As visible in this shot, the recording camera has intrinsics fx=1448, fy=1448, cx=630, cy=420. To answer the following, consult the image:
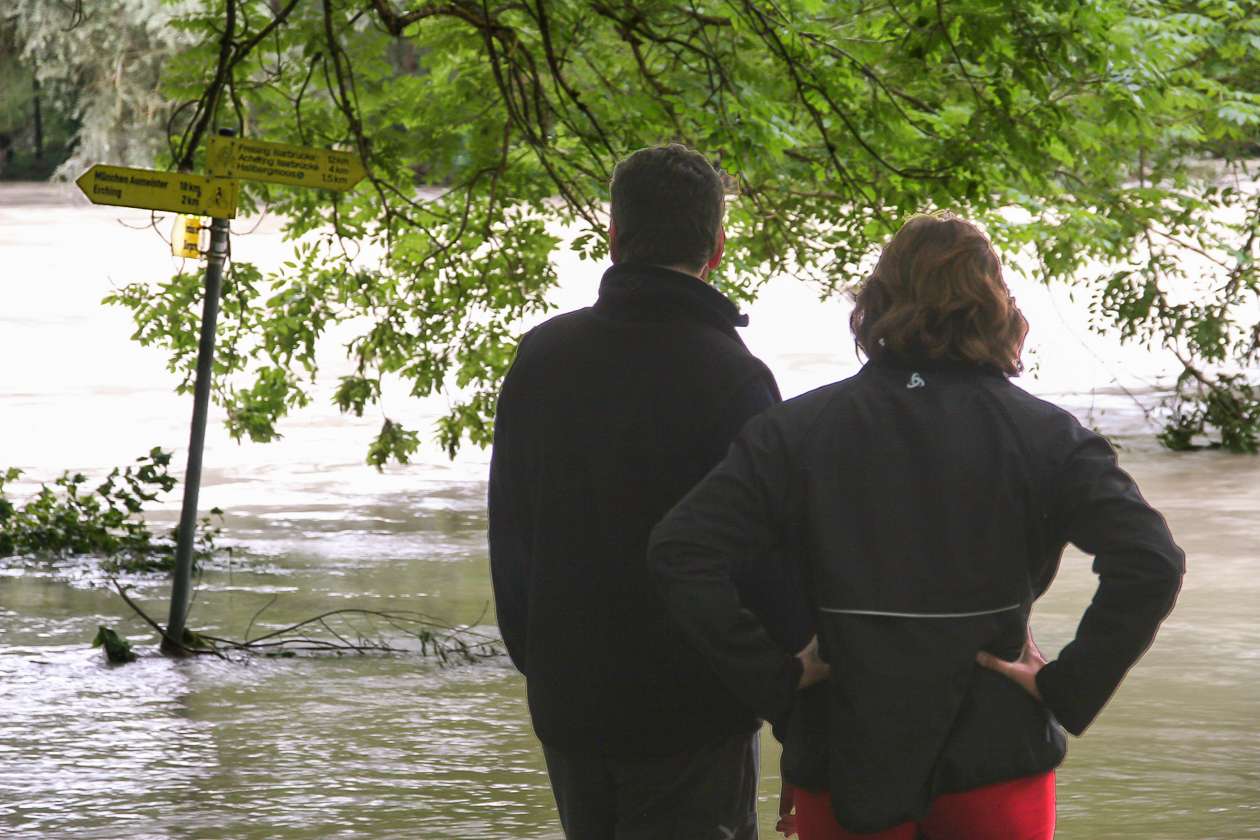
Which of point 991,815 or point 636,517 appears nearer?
point 991,815

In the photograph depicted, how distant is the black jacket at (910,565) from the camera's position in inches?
84.7

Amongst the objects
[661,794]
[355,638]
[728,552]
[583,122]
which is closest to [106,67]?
[583,122]

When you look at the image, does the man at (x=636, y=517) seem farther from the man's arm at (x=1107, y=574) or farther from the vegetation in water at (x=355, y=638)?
the vegetation in water at (x=355, y=638)

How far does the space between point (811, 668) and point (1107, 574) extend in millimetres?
467

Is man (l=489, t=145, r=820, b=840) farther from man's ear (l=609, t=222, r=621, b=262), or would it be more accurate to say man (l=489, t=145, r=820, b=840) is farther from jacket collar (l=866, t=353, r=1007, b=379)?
jacket collar (l=866, t=353, r=1007, b=379)

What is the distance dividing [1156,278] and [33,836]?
12.4 meters

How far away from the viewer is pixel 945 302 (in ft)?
7.38

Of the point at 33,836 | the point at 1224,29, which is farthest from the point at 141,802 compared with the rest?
the point at 1224,29

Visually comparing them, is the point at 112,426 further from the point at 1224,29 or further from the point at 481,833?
the point at 481,833

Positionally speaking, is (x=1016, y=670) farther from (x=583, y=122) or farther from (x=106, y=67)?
(x=106, y=67)

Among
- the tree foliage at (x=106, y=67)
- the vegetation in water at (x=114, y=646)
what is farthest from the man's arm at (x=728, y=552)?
the tree foliage at (x=106, y=67)

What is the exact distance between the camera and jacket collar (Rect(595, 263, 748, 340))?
241 cm

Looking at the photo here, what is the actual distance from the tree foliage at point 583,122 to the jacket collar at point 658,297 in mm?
4002

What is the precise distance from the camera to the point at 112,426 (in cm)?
1656
